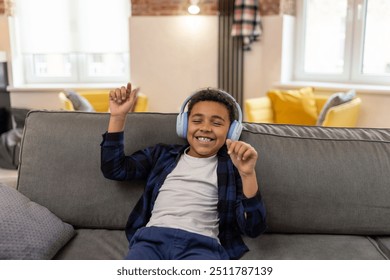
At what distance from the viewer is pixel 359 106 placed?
4090 mm

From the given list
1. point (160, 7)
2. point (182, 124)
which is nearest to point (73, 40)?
point (160, 7)

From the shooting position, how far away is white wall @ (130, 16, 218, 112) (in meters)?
4.98

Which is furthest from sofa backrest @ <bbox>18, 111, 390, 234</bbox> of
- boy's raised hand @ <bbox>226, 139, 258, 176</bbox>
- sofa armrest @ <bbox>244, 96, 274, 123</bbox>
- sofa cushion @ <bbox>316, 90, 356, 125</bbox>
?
sofa armrest @ <bbox>244, 96, 274, 123</bbox>

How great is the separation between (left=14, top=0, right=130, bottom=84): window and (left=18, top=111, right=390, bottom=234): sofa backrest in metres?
3.56

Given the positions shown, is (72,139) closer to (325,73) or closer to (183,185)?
(183,185)

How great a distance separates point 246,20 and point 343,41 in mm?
996

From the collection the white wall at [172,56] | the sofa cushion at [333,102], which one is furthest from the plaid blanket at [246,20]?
the sofa cushion at [333,102]

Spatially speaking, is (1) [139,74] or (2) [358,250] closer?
(2) [358,250]

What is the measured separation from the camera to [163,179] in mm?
1725

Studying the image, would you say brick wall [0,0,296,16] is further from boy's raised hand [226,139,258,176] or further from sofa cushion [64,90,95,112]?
Answer: boy's raised hand [226,139,258,176]

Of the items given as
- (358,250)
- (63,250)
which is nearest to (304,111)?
(358,250)

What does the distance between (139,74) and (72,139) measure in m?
3.39

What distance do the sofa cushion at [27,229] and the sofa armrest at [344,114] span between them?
251 centimetres

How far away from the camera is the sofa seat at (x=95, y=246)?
159 cm
